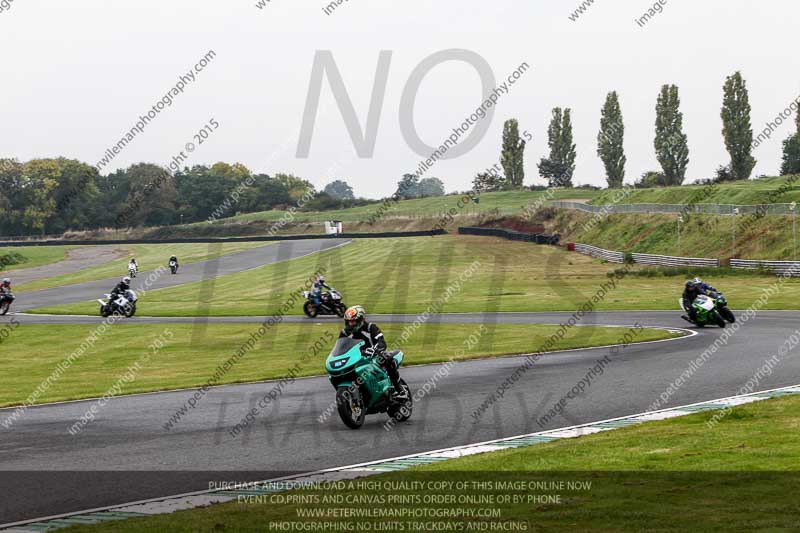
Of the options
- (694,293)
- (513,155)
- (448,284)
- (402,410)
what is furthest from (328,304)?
(513,155)

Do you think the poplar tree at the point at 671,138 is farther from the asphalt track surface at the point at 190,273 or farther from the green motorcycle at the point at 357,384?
the green motorcycle at the point at 357,384

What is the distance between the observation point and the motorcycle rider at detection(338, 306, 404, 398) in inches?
589

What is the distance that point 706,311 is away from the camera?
99.3ft

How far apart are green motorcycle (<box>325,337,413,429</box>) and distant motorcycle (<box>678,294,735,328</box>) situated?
693 inches

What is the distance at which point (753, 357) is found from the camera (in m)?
22.3

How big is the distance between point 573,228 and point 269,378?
232ft

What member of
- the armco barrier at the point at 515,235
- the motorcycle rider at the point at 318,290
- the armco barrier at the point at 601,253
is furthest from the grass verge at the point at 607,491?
the armco barrier at the point at 515,235

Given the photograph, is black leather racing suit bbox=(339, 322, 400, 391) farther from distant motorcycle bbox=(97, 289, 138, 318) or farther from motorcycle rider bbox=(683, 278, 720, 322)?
distant motorcycle bbox=(97, 289, 138, 318)

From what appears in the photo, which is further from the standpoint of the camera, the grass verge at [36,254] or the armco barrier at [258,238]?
the grass verge at [36,254]

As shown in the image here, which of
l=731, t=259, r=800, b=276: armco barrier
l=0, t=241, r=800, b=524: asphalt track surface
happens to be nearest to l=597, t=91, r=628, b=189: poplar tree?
l=731, t=259, r=800, b=276: armco barrier

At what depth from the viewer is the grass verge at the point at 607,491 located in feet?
27.1

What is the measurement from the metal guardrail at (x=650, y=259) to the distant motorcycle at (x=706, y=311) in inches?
1087

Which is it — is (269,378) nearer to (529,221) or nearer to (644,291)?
(644,291)

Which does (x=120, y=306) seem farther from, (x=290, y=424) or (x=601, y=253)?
(x=601, y=253)
